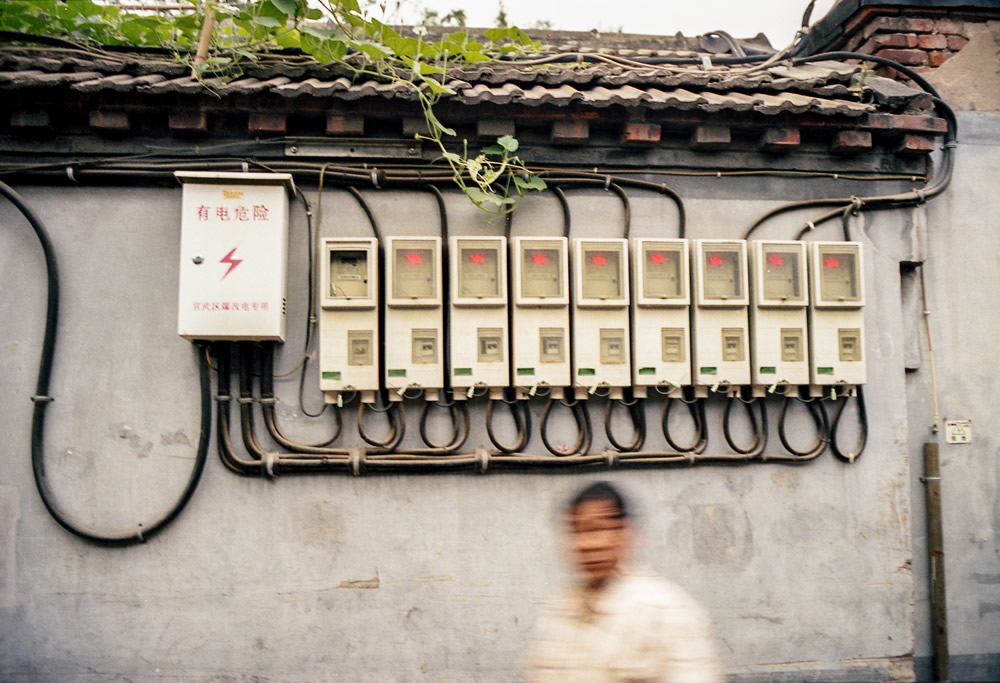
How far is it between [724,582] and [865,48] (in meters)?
3.90

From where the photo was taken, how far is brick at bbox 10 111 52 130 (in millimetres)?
3791

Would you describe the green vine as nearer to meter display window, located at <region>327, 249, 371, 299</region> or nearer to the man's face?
meter display window, located at <region>327, 249, 371, 299</region>

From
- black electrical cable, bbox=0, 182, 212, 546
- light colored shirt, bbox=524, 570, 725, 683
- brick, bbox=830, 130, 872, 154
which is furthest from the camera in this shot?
brick, bbox=830, 130, 872, 154

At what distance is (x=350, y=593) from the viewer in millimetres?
3885

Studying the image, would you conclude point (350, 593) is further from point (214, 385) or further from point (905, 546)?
point (905, 546)

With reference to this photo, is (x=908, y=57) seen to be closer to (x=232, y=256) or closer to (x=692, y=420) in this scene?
(x=692, y=420)

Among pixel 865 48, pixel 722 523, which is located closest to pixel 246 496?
pixel 722 523

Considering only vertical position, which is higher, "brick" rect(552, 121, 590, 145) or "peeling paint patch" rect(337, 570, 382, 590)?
"brick" rect(552, 121, 590, 145)

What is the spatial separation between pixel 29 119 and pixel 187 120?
33.5 inches

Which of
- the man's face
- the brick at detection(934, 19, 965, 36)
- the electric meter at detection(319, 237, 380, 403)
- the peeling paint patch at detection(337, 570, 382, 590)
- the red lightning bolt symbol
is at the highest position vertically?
the brick at detection(934, 19, 965, 36)

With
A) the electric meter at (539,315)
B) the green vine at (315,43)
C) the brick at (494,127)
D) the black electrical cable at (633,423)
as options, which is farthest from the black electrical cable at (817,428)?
the brick at (494,127)

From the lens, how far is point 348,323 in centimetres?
378

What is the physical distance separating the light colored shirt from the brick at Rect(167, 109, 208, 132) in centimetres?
330

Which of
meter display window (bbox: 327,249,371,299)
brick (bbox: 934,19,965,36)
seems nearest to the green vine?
meter display window (bbox: 327,249,371,299)
